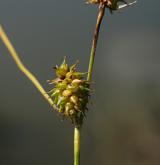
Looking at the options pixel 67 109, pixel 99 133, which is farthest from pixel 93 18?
pixel 67 109

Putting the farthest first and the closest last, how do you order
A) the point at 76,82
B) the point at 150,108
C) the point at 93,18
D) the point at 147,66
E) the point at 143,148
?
the point at 147,66 < the point at 93,18 < the point at 150,108 < the point at 143,148 < the point at 76,82

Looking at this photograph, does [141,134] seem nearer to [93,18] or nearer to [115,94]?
[115,94]

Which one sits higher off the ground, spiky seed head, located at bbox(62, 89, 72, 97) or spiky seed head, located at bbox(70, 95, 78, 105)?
spiky seed head, located at bbox(62, 89, 72, 97)

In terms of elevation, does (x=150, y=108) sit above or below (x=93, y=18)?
below

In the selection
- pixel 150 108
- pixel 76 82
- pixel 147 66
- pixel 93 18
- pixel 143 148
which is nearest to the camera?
pixel 76 82

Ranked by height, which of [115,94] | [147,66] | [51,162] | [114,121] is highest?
[147,66]

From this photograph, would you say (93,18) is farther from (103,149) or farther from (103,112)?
(103,149)

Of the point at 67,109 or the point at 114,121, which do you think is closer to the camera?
the point at 67,109

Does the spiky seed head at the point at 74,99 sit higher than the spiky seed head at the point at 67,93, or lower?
lower
